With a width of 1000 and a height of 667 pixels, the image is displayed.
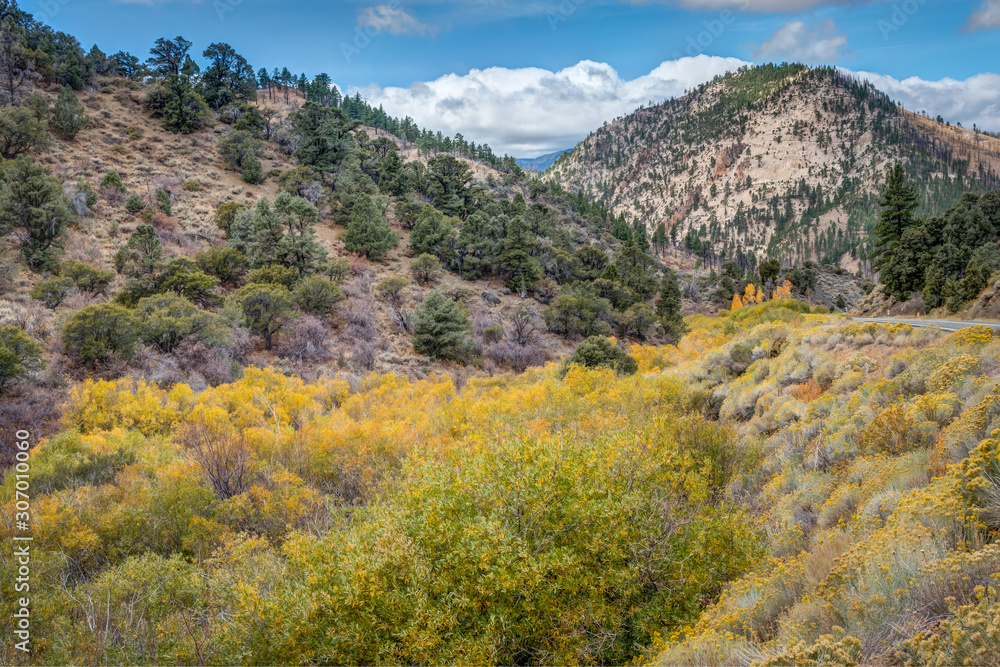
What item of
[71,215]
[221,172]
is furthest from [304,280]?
[221,172]

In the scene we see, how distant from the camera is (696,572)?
7090 millimetres

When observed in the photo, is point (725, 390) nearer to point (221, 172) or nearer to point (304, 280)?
point (304, 280)

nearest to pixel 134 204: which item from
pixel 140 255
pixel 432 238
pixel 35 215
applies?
pixel 35 215

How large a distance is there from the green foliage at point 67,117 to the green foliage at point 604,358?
52.1m

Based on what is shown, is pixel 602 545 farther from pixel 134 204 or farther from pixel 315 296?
pixel 134 204

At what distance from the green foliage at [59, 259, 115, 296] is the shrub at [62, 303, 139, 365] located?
7.04 m

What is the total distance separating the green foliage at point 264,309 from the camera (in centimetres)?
3094

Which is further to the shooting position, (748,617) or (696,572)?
(696,572)

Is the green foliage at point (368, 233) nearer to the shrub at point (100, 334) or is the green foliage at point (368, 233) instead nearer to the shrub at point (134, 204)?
→ the shrub at point (134, 204)

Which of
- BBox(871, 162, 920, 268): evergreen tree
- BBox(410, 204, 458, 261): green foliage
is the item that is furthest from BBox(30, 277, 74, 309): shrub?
BBox(871, 162, 920, 268): evergreen tree

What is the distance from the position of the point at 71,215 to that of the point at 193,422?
27.6 meters

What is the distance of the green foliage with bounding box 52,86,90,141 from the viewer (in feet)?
149

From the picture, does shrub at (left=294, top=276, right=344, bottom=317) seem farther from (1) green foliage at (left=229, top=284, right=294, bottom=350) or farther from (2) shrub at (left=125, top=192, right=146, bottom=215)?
(2) shrub at (left=125, top=192, right=146, bottom=215)

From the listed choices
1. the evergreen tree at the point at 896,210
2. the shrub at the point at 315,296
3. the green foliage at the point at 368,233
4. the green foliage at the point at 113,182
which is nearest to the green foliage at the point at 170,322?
the shrub at the point at 315,296
